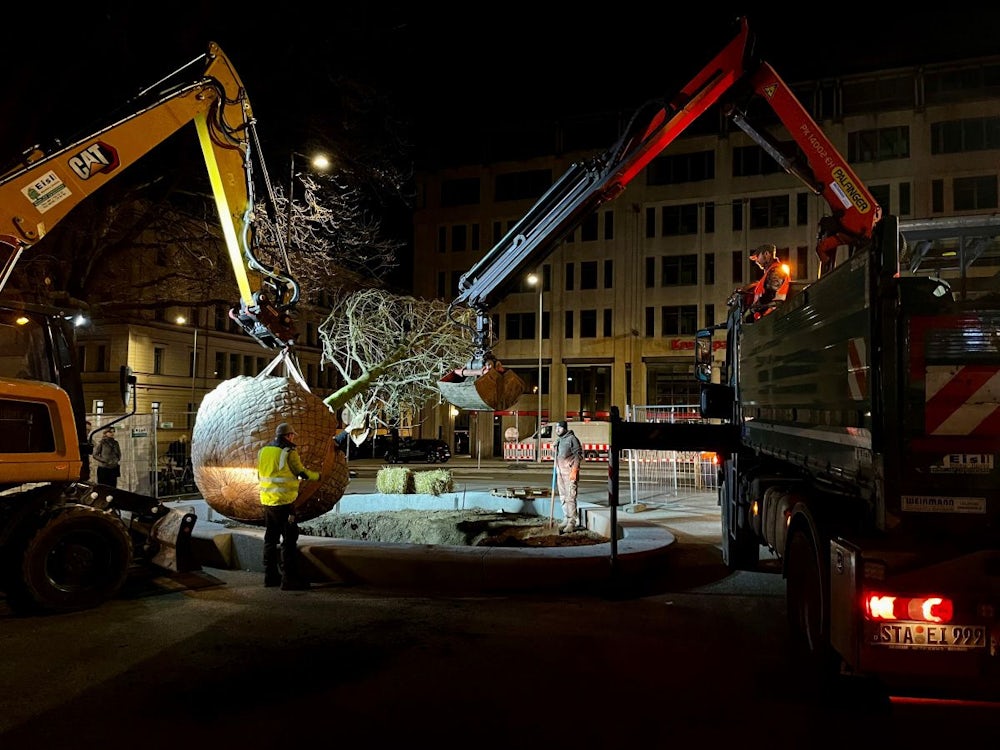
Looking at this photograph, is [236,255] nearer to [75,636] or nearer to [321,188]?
[75,636]

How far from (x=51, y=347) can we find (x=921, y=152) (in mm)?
42778

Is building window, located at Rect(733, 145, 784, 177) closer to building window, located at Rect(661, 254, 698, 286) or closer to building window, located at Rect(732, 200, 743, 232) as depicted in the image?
building window, located at Rect(732, 200, 743, 232)

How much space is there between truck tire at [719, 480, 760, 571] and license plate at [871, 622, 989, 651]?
4769 mm

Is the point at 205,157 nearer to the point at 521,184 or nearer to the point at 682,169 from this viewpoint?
the point at 682,169

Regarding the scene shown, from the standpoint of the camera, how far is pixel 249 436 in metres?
9.05

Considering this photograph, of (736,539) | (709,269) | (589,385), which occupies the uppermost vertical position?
(709,269)

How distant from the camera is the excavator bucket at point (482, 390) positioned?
27.9ft

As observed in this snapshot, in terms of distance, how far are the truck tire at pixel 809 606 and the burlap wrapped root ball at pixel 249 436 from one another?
228 inches

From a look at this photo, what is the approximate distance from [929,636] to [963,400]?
4.27ft

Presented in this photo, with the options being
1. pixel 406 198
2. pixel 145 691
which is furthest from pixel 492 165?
pixel 145 691

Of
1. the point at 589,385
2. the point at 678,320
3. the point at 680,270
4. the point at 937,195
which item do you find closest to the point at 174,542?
the point at 678,320

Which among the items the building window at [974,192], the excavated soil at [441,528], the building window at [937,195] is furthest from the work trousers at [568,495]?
the building window at [937,195]

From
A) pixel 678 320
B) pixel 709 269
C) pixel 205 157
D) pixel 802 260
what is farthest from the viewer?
pixel 678 320

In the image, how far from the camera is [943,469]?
4211 millimetres
